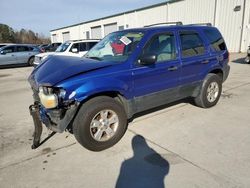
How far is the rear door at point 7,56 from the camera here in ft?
51.1

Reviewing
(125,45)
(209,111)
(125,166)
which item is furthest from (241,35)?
(125,166)

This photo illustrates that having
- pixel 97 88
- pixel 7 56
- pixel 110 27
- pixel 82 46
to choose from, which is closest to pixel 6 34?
pixel 110 27

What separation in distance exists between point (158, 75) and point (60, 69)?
1723 millimetres

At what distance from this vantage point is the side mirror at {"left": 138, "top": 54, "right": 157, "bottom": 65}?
379 cm

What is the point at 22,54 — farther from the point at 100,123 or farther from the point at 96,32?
the point at 96,32

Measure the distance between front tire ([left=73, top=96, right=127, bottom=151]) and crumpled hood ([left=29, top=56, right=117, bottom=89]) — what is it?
1.63ft

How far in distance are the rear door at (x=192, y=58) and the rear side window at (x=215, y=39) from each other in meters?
0.28

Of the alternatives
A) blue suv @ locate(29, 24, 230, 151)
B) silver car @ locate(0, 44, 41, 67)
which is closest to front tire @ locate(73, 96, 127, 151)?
blue suv @ locate(29, 24, 230, 151)

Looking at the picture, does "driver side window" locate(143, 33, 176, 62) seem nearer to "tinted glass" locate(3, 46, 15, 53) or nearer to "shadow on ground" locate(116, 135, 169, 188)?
"shadow on ground" locate(116, 135, 169, 188)

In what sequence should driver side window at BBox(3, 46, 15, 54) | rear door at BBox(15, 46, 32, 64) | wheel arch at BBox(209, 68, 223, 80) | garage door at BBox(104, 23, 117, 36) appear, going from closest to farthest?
wheel arch at BBox(209, 68, 223, 80)
driver side window at BBox(3, 46, 15, 54)
rear door at BBox(15, 46, 32, 64)
garage door at BBox(104, 23, 117, 36)

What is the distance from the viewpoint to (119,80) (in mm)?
3721

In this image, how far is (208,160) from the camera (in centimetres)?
328

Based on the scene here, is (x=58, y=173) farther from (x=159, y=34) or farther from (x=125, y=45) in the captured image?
(x=159, y=34)

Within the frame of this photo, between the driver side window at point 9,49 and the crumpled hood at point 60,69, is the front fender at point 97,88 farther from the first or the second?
the driver side window at point 9,49
